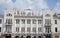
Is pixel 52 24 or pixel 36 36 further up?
pixel 52 24

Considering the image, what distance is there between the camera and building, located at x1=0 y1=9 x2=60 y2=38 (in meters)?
54.7

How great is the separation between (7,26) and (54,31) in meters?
14.5

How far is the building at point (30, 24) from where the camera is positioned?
54656mm

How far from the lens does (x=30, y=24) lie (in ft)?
182

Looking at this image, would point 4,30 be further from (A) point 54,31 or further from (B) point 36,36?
(A) point 54,31

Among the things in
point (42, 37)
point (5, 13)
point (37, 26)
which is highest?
point (5, 13)

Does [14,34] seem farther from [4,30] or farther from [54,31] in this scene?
[54,31]

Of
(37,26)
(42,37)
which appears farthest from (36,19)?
(42,37)

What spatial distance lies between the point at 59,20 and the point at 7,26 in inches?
636

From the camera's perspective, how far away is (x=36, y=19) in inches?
2186

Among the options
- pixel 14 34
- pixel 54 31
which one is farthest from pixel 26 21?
pixel 54 31

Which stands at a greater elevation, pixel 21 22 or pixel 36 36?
pixel 21 22

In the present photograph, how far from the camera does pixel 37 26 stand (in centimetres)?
5534

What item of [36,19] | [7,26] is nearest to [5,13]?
[7,26]
